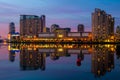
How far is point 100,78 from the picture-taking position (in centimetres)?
2484

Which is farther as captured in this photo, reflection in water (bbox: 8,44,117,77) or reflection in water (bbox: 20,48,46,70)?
reflection in water (bbox: 20,48,46,70)

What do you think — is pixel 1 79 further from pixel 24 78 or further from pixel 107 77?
pixel 107 77

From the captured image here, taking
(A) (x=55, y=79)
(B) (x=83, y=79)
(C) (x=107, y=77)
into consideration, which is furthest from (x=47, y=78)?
(C) (x=107, y=77)

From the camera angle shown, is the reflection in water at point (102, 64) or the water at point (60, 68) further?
the reflection in water at point (102, 64)

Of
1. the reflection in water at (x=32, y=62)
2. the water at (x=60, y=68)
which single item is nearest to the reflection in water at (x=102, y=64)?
the water at (x=60, y=68)

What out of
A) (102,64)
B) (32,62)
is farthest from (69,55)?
(102,64)

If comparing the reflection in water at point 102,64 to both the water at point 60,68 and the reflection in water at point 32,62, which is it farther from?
the reflection in water at point 32,62

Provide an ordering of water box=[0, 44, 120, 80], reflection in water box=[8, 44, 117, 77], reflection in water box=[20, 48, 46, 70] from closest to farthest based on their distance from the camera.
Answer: water box=[0, 44, 120, 80], reflection in water box=[8, 44, 117, 77], reflection in water box=[20, 48, 46, 70]

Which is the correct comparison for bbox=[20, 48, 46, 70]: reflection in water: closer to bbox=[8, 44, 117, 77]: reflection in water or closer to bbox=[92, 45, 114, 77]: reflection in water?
bbox=[8, 44, 117, 77]: reflection in water

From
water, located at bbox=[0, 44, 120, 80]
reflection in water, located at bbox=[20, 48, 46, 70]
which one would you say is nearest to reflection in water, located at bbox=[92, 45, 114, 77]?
water, located at bbox=[0, 44, 120, 80]

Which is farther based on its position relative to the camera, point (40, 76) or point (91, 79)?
point (40, 76)

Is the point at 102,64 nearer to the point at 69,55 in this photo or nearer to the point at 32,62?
the point at 32,62

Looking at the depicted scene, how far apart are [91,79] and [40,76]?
15.5 feet

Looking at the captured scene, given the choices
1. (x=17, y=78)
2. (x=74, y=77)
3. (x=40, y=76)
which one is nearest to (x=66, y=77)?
(x=74, y=77)
